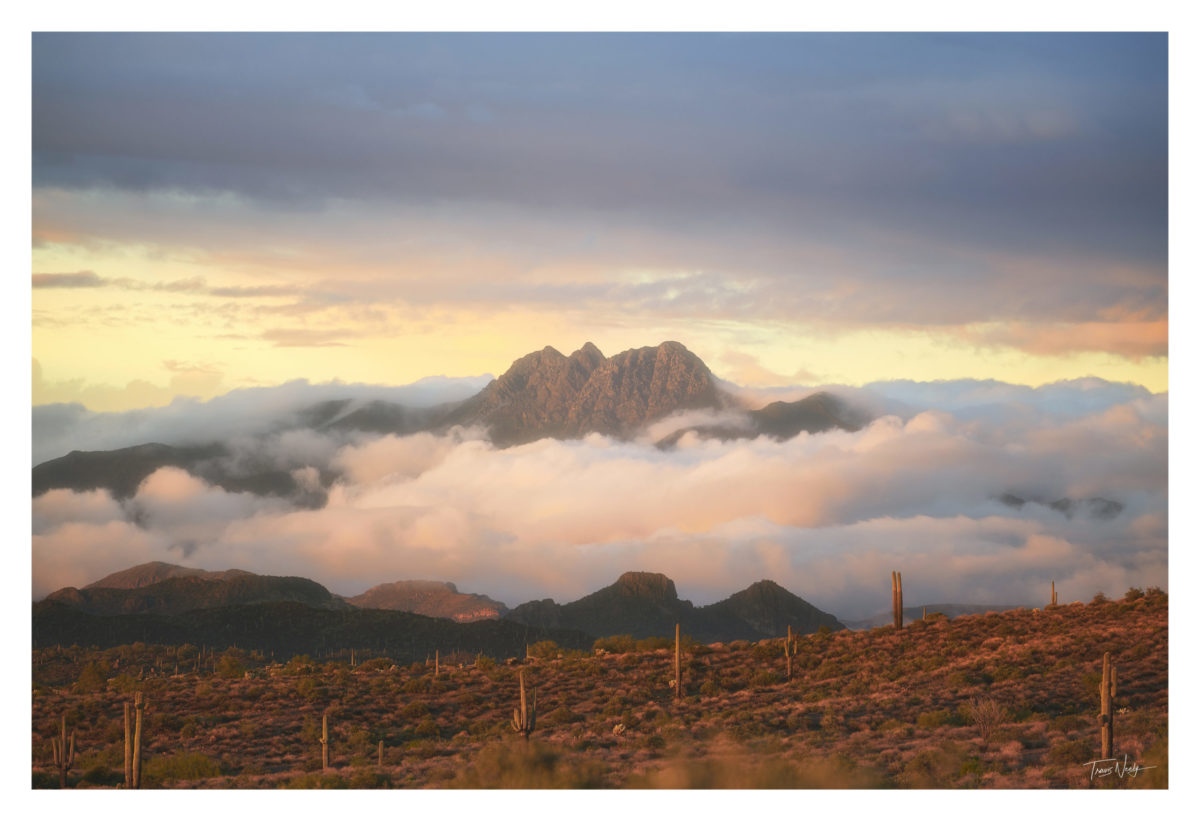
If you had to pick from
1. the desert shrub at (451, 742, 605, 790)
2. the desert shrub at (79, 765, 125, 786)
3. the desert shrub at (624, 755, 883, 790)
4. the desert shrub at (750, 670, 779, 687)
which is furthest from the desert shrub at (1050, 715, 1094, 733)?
the desert shrub at (79, 765, 125, 786)

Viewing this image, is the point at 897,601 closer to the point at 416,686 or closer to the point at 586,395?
the point at 416,686

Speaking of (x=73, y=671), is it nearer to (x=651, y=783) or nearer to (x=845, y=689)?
(x=845, y=689)

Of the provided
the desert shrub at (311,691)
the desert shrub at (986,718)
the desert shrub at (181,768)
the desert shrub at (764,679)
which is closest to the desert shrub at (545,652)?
the desert shrub at (311,691)

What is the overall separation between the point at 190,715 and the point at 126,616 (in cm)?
6820

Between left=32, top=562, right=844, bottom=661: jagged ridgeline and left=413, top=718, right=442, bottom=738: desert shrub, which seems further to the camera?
left=32, top=562, right=844, bottom=661: jagged ridgeline

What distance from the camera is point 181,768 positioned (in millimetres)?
25078

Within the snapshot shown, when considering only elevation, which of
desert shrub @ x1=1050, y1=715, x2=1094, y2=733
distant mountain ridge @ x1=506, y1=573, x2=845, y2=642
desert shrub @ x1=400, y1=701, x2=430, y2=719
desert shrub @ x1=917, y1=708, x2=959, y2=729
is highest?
desert shrub @ x1=1050, y1=715, x2=1094, y2=733

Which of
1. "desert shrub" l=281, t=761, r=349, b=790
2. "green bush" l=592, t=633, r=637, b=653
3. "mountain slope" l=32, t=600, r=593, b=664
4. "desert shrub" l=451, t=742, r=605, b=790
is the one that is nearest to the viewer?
"desert shrub" l=451, t=742, r=605, b=790

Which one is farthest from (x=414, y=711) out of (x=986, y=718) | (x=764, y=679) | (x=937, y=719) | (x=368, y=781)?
(x=986, y=718)
